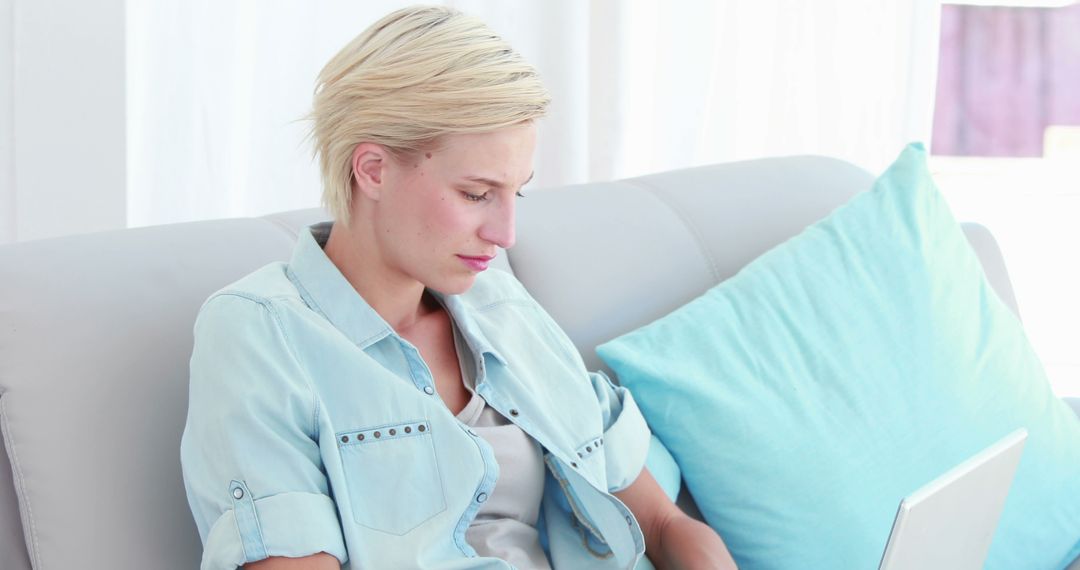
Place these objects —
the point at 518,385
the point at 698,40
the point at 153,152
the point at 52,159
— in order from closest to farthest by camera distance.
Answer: the point at 518,385
the point at 52,159
the point at 153,152
the point at 698,40

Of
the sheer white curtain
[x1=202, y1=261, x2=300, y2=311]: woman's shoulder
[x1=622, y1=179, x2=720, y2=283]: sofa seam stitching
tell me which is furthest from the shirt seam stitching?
the sheer white curtain

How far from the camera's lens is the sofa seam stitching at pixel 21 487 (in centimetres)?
113

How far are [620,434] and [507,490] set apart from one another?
0.20 meters

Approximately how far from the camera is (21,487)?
3.72ft

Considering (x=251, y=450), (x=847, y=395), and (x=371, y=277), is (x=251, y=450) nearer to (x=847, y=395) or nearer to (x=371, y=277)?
(x=371, y=277)

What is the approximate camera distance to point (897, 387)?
161 cm

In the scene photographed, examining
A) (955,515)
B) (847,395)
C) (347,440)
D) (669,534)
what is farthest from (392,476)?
(847,395)

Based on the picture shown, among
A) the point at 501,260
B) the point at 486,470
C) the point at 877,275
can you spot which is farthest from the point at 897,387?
the point at 486,470

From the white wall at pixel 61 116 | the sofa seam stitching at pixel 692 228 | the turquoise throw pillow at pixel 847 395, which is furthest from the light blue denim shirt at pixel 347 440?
the white wall at pixel 61 116

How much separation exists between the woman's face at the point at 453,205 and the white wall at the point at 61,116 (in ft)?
2.81

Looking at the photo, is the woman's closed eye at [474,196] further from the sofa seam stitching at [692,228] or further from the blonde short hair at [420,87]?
the sofa seam stitching at [692,228]

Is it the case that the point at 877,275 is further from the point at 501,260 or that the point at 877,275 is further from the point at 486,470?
the point at 486,470

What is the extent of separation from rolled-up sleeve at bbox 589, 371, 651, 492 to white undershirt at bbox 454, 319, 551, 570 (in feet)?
0.38

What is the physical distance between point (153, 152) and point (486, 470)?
41.6 inches
